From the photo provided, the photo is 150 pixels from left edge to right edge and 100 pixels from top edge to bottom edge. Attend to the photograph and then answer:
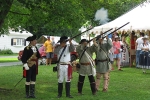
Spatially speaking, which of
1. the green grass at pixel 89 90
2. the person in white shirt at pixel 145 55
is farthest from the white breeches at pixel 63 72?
the person in white shirt at pixel 145 55

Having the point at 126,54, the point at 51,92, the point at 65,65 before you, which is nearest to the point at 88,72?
the point at 65,65

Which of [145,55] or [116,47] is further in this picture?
[116,47]

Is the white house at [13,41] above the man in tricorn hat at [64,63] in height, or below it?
above

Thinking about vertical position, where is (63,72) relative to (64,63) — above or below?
below

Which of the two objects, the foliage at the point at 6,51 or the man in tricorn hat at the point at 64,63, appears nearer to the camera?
the man in tricorn hat at the point at 64,63

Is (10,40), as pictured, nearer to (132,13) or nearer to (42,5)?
(132,13)

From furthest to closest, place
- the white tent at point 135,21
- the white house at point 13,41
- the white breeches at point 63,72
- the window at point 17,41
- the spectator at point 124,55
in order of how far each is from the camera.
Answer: the window at point 17,41 < the white house at point 13,41 < the spectator at point 124,55 < the white tent at point 135,21 < the white breeches at point 63,72

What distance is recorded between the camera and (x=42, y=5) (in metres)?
10.6

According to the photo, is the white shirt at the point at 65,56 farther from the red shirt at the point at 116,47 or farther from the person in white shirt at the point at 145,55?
the red shirt at the point at 116,47

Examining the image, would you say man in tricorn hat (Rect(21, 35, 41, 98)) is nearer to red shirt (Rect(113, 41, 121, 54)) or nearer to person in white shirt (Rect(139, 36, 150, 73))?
person in white shirt (Rect(139, 36, 150, 73))

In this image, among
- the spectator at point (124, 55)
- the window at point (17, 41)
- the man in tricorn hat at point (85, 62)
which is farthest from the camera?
the window at point (17, 41)

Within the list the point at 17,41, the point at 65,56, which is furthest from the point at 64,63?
the point at 17,41

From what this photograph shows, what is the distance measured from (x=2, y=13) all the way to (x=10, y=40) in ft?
141

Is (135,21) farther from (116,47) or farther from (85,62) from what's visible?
(85,62)
